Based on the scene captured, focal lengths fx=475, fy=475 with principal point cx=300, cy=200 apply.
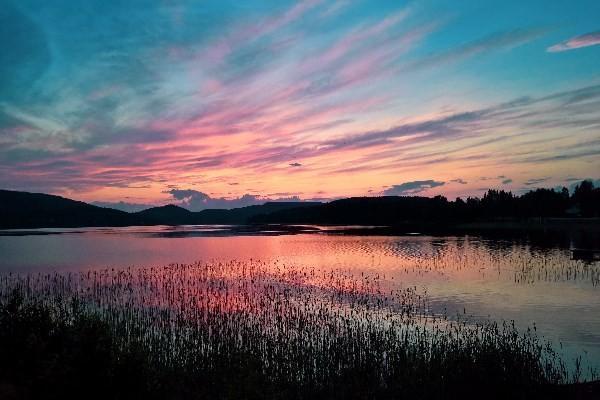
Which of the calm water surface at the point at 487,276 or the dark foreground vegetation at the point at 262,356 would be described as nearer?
the dark foreground vegetation at the point at 262,356

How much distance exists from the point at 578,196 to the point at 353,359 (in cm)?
18401

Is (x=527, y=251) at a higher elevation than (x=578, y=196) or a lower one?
lower

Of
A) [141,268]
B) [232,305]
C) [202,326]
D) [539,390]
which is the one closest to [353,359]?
[539,390]

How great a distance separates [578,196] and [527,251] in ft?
414

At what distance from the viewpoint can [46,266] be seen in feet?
179

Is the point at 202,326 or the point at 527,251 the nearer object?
the point at 202,326

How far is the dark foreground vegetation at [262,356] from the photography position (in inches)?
473

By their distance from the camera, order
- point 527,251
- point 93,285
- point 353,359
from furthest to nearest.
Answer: point 527,251 < point 93,285 < point 353,359

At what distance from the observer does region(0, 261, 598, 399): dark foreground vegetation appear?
12.0m

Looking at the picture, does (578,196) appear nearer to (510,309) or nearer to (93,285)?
(510,309)

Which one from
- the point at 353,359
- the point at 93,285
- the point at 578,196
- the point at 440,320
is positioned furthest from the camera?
the point at 578,196

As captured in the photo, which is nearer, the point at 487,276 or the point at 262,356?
the point at 262,356

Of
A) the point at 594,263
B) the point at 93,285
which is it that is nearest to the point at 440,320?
the point at 93,285

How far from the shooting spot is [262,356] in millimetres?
18969
